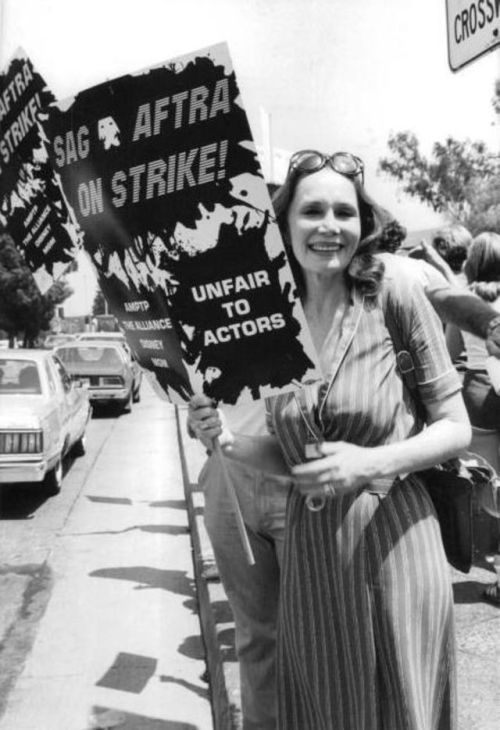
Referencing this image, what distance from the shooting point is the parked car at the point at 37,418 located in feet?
24.4

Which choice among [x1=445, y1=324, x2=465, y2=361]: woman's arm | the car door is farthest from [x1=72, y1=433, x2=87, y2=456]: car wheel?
[x1=445, y1=324, x2=465, y2=361]: woman's arm

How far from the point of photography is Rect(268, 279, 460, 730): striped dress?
1.73 metres

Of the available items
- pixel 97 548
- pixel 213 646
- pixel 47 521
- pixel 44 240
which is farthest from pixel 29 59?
pixel 47 521

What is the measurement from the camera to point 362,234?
1.94 metres

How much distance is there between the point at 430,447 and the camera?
1.72 meters

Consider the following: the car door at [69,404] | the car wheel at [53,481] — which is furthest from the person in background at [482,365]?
the car door at [69,404]

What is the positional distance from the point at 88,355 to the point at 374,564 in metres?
16.6

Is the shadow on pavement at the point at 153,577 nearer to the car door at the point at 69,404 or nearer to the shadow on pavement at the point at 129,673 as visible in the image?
the shadow on pavement at the point at 129,673

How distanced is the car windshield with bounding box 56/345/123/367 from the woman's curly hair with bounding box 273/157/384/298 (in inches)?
612

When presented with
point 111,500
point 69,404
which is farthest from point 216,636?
point 69,404

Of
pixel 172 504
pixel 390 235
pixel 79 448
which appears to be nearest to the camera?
pixel 390 235

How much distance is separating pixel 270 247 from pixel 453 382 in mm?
496

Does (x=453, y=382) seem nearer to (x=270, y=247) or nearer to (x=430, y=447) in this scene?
(x=430, y=447)

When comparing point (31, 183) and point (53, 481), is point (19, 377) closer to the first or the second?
point (53, 481)
